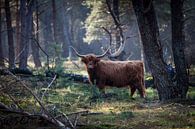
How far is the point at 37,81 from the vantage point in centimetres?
1502

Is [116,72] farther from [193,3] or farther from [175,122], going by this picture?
[193,3]

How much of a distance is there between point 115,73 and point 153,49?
13.6ft

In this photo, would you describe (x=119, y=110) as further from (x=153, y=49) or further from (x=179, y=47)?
(x=179, y=47)

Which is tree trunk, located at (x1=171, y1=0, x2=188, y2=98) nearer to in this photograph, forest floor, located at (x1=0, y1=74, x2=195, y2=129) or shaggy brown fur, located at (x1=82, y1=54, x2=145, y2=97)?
forest floor, located at (x1=0, y1=74, x2=195, y2=129)

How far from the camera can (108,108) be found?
1098cm

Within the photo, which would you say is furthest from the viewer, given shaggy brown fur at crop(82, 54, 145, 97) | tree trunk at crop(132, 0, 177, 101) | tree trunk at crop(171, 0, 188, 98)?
shaggy brown fur at crop(82, 54, 145, 97)

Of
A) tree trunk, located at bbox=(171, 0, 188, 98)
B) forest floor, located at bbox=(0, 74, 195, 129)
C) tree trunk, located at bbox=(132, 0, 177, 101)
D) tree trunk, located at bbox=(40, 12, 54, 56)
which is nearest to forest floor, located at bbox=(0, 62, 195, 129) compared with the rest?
forest floor, located at bbox=(0, 74, 195, 129)

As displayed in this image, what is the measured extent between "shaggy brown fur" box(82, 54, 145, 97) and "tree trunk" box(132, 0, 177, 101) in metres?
3.66

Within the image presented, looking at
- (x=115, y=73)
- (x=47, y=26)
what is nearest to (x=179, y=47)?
(x=115, y=73)

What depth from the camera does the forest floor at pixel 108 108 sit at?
8352 millimetres

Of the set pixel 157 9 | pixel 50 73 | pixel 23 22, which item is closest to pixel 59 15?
pixel 157 9

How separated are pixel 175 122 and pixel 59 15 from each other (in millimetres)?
41481

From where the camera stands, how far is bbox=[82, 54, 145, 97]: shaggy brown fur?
15.0 m

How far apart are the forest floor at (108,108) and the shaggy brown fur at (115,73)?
638 millimetres
